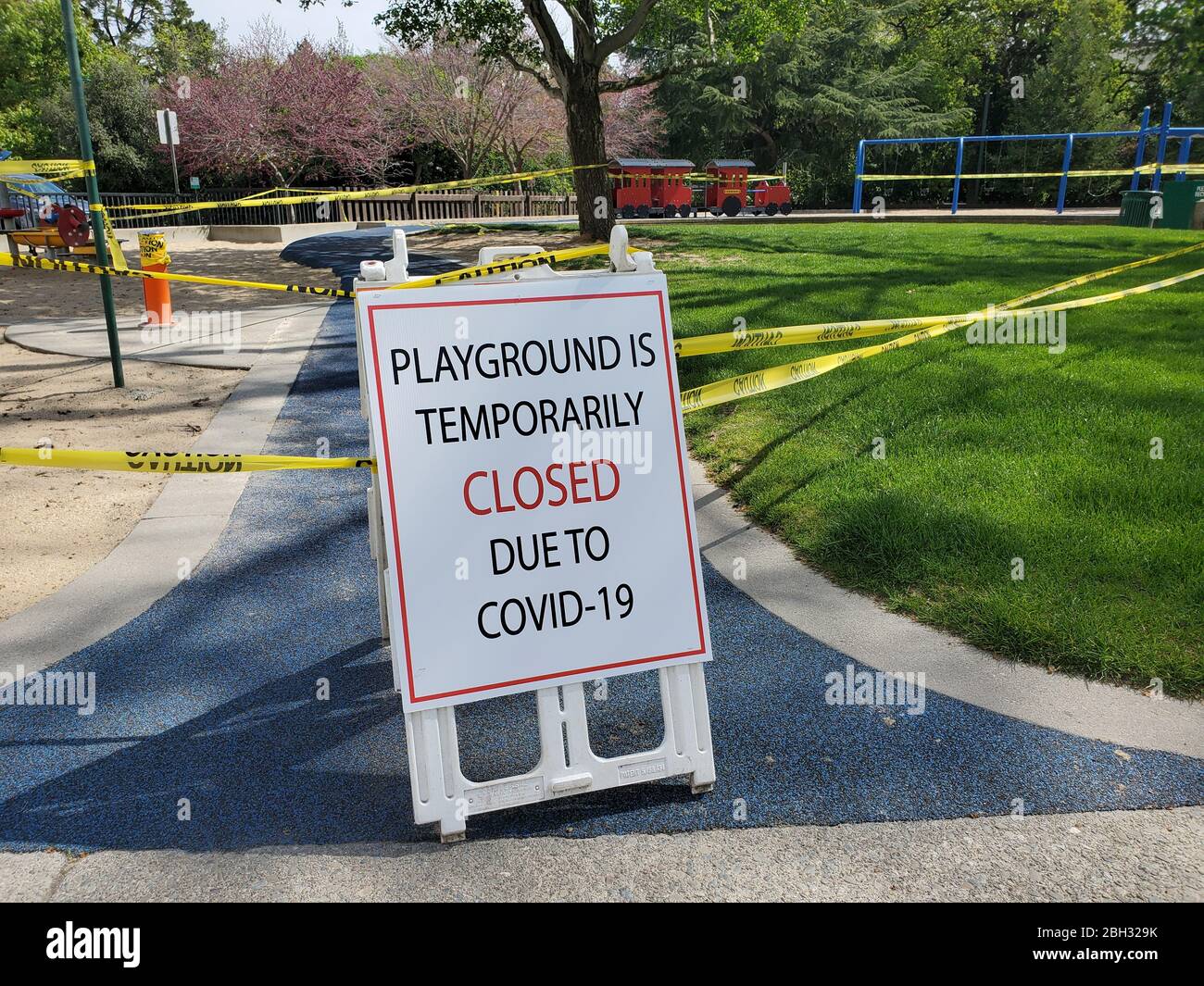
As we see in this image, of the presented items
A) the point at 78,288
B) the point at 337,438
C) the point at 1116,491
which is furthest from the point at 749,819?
the point at 78,288

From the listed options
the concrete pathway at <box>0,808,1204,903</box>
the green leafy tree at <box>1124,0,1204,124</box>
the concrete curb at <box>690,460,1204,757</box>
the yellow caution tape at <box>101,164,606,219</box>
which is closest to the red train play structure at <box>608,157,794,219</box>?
the yellow caution tape at <box>101,164,606,219</box>

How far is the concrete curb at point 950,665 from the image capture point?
339 centimetres

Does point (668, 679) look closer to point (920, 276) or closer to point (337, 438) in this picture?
point (337, 438)

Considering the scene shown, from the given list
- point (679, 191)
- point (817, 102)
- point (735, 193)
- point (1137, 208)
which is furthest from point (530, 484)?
point (817, 102)

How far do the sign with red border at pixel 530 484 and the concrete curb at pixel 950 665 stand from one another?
3.77 ft

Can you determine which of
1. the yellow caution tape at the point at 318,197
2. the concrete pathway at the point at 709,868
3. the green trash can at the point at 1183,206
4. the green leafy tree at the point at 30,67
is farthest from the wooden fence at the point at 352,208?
the concrete pathway at the point at 709,868

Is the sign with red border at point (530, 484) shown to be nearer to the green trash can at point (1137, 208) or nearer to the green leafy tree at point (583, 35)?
the green leafy tree at point (583, 35)

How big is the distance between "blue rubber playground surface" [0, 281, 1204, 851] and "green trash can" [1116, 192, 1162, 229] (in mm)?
18833

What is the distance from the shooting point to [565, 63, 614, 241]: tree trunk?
56.9 feet

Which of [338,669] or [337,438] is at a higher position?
[337,438]

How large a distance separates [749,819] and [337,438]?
16.8 ft

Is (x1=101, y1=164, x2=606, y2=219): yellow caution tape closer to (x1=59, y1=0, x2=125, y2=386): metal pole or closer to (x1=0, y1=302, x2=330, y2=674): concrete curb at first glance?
(x1=59, y1=0, x2=125, y2=386): metal pole

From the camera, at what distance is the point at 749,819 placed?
2.96 m

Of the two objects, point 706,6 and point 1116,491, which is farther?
point 706,6
